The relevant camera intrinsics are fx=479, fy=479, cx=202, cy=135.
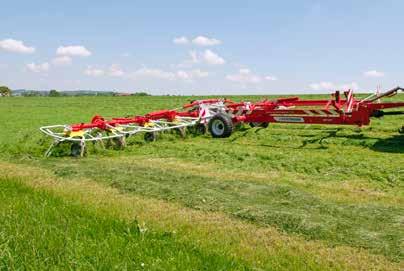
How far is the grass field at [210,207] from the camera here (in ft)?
13.4

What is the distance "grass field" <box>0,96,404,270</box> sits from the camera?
4090 millimetres

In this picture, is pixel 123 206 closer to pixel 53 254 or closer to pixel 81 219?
pixel 81 219

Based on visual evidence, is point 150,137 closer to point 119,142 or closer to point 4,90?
point 119,142

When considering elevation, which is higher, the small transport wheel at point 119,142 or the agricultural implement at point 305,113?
the agricultural implement at point 305,113

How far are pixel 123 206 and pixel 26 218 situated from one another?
1.57 metres

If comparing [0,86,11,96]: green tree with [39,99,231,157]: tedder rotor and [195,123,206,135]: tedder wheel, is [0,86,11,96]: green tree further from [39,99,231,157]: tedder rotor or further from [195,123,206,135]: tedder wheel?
[195,123,206,135]: tedder wheel

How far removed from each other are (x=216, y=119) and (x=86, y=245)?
9208 millimetres

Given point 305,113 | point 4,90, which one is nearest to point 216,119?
point 305,113

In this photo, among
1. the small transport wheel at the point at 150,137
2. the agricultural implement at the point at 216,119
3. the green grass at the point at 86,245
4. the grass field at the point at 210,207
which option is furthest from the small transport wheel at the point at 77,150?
the green grass at the point at 86,245

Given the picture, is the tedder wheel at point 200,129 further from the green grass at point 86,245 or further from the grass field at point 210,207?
the green grass at point 86,245

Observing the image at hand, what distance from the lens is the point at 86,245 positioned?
4078 mm

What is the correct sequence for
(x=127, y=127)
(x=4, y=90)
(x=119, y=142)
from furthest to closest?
1. (x=4, y=90)
2. (x=127, y=127)
3. (x=119, y=142)

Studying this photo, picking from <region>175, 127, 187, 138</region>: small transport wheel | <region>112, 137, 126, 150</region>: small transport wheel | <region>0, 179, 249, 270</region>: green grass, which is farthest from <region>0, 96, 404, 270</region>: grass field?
<region>175, 127, 187, 138</region>: small transport wheel

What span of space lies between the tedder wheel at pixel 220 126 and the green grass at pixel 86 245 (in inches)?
306
